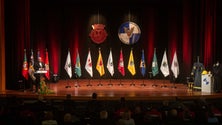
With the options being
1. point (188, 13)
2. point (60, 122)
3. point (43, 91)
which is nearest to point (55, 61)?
point (43, 91)

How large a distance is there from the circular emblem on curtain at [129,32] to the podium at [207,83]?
22.7ft

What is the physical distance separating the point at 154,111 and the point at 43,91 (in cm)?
659

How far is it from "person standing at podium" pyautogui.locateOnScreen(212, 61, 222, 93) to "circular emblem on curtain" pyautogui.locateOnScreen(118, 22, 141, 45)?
6.77 m

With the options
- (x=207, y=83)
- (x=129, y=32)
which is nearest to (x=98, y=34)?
(x=129, y=32)

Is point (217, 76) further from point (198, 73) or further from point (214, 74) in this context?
point (198, 73)

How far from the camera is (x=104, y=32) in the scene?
67.4 ft

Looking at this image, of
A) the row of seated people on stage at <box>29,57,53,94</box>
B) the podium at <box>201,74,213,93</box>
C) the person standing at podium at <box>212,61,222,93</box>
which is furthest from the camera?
the person standing at podium at <box>212,61,222,93</box>

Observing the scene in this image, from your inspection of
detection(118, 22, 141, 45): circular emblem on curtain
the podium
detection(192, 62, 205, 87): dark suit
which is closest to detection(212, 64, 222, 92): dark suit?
the podium

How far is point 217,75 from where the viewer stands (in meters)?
14.3

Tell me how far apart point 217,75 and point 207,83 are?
21.7 inches

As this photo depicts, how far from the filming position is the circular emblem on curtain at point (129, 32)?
20487 mm

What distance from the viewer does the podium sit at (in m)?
14.0

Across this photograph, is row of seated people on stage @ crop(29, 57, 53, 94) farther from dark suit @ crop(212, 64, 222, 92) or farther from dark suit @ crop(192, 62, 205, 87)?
dark suit @ crop(212, 64, 222, 92)

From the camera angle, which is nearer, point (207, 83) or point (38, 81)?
point (207, 83)
